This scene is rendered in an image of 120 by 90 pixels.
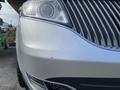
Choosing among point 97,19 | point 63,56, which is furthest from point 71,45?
point 97,19

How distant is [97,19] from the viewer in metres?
2.24

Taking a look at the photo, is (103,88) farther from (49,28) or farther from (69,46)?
(49,28)

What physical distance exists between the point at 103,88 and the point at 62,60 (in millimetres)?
288

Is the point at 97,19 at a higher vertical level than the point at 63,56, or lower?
higher

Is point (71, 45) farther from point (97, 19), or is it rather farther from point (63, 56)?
point (97, 19)

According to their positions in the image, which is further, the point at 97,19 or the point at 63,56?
the point at 97,19

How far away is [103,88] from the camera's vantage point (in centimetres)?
206

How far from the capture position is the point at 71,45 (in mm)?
2082

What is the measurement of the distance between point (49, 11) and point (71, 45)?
350 millimetres

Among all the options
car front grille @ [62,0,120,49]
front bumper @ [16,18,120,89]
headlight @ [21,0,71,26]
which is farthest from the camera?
headlight @ [21,0,71,26]

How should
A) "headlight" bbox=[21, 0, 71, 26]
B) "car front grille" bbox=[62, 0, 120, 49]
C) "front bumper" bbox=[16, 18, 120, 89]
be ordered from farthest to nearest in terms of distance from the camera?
"headlight" bbox=[21, 0, 71, 26]
"car front grille" bbox=[62, 0, 120, 49]
"front bumper" bbox=[16, 18, 120, 89]

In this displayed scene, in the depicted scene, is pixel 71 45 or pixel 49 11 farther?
pixel 49 11

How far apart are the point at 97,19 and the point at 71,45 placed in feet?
0.94

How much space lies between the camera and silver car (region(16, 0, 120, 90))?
204cm
